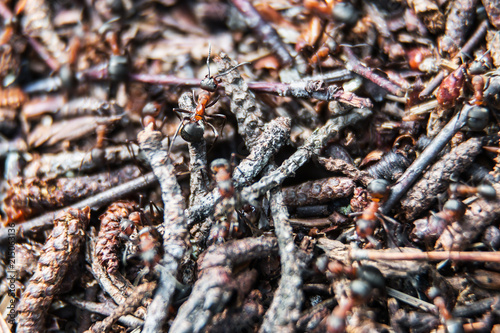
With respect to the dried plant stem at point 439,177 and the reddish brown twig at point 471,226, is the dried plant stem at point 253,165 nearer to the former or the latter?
the dried plant stem at point 439,177

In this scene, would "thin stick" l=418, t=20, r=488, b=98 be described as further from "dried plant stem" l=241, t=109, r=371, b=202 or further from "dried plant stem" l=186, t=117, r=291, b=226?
"dried plant stem" l=186, t=117, r=291, b=226

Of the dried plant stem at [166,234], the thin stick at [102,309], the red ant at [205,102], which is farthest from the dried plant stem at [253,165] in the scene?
the thin stick at [102,309]

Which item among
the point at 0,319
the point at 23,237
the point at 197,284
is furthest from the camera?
the point at 23,237

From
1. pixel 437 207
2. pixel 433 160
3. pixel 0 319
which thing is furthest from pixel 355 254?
pixel 0 319

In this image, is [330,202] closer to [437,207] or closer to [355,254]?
[355,254]

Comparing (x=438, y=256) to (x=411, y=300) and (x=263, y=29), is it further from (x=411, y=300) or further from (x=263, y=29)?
(x=263, y=29)

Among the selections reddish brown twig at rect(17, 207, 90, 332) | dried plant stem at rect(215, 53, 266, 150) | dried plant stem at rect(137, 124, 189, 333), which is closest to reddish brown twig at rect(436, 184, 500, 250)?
dried plant stem at rect(215, 53, 266, 150)
